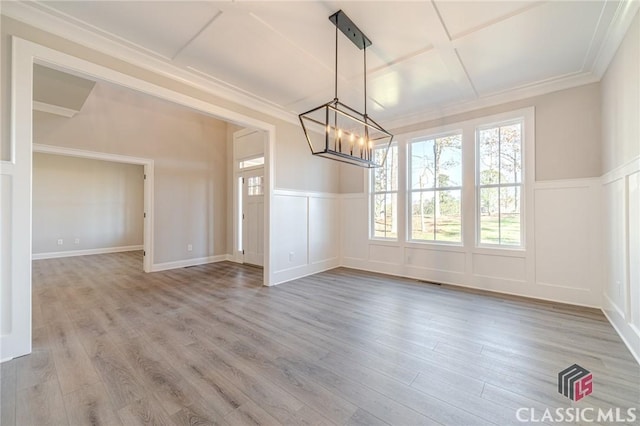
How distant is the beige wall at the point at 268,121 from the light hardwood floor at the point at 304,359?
6.02 ft

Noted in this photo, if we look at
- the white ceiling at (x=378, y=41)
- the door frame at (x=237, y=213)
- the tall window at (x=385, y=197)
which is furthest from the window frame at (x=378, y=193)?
the door frame at (x=237, y=213)

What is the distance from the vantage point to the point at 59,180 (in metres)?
6.91

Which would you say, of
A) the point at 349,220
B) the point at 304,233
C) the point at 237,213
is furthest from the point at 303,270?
the point at 237,213

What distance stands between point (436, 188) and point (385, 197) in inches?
38.0

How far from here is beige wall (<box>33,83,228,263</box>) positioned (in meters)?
4.97

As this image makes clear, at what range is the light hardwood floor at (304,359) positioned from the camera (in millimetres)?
1560

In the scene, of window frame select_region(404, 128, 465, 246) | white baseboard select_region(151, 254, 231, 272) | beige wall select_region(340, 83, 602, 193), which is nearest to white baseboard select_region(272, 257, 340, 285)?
window frame select_region(404, 128, 465, 246)

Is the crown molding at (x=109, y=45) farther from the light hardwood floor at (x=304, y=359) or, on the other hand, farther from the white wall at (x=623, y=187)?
the white wall at (x=623, y=187)

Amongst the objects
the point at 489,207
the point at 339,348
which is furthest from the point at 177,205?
the point at 489,207

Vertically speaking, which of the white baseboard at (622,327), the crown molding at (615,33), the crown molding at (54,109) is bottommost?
the white baseboard at (622,327)

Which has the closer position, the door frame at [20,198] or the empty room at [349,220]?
the empty room at [349,220]

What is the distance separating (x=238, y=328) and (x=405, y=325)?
5.74ft

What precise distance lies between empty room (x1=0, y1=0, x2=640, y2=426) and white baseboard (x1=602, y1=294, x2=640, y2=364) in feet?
0.11

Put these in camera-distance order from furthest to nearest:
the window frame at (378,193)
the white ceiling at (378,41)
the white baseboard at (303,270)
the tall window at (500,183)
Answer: the window frame at (378,193), the white baseboard at (303,270), the tall window at (500,183), the white ceiling at (378,41)
